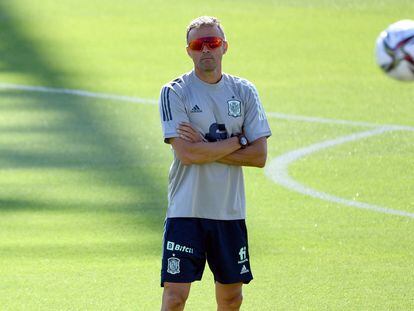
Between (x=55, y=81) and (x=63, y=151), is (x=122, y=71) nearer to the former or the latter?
(x=55, y=81)

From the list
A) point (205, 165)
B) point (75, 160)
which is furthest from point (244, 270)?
point (75, 160)

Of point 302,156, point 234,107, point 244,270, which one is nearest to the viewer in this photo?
point 234,107

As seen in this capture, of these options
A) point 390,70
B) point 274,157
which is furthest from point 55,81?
point 390,70

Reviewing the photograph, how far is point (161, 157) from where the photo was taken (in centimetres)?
1356

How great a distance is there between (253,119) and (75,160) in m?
5.96

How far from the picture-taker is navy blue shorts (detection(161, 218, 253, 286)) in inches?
301

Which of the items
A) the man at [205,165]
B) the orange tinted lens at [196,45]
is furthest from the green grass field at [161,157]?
the orange tinted lens at [196,45]

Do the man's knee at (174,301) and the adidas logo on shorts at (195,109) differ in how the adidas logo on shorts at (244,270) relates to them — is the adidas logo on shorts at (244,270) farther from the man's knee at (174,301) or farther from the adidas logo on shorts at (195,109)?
the adidas logo on shorts at (195,109)

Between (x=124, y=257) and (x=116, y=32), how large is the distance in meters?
10.7

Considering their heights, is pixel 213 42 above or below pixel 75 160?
above

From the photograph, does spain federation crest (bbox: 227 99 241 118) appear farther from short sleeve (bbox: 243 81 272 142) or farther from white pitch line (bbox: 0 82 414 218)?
white pitch line (bbox: 0 82 414 218)

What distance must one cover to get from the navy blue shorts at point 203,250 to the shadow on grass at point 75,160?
266cm

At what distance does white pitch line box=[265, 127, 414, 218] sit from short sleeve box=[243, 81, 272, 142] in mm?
3909

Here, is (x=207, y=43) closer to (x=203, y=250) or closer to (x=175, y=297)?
(x=203, y=250)
